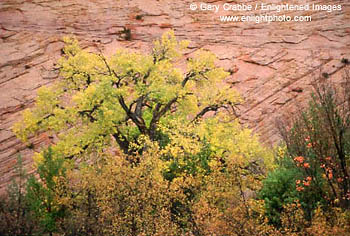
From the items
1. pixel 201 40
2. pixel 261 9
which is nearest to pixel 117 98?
pixel 201 40

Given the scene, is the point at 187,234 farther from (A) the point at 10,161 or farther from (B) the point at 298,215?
(A) the point at 10,161

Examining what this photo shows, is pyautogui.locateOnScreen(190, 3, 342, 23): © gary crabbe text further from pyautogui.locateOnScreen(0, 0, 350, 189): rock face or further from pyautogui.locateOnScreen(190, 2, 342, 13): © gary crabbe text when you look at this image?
pyautogui.locateOnScreen(0, 0, 350, 189): rock face

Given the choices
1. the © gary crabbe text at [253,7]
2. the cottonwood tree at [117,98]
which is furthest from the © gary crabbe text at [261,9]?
the cottonwood tree at [117,98]

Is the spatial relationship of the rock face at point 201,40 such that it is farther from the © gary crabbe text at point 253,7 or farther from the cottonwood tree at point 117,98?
the cottonwood tree at point 117,98

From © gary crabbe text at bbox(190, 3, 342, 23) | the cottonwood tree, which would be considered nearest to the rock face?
© gary crabbe text at bbox(190, 3, 342, 23)

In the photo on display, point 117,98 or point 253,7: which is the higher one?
point 253,7

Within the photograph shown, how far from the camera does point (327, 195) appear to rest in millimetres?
14398

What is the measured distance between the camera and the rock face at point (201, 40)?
35.5m

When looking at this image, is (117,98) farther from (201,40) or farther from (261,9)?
(261,9)

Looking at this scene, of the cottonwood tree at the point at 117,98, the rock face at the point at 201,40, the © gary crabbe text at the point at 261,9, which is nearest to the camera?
the cottonwood tree at the point at 117,98

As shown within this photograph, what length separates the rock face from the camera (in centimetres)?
3550

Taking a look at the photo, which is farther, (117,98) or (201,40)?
(201,40)

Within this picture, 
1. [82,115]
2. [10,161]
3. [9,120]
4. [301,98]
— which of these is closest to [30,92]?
[9,120]

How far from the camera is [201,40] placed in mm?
38719
